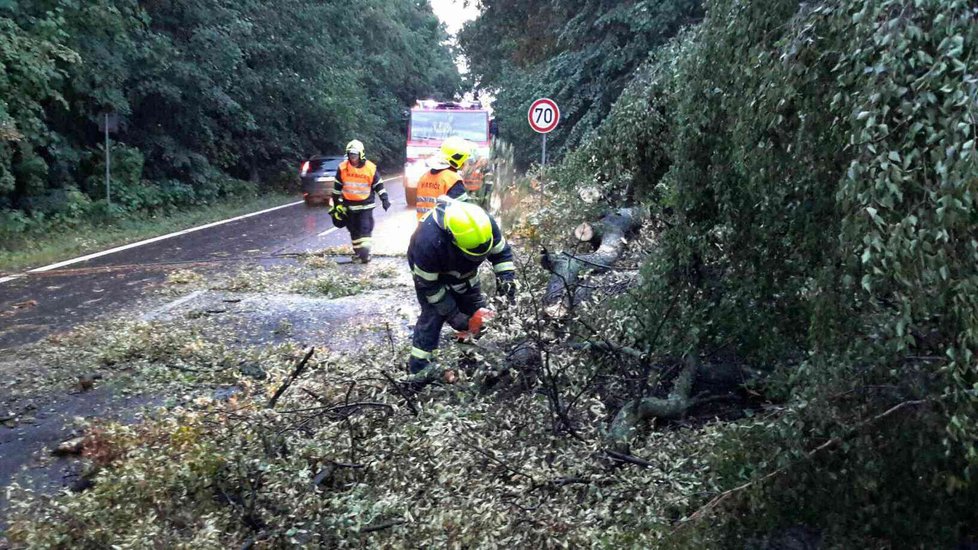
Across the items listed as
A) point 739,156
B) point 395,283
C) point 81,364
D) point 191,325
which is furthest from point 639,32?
point 739,156

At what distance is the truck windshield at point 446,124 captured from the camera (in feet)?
62.4

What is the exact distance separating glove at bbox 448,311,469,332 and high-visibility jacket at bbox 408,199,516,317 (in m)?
0.05

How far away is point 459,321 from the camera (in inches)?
217

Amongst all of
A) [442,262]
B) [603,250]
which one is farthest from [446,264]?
[603,250]

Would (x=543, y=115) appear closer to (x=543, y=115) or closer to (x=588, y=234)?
(x=543, y=115)

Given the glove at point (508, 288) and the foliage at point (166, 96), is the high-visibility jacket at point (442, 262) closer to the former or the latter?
the glove at point (508, 288)

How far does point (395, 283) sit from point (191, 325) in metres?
2.47

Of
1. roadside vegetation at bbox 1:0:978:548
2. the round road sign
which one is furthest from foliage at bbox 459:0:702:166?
roadside vegetation at bbox 1:0:978:548

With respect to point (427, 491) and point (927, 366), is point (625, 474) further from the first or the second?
point (927, 366)

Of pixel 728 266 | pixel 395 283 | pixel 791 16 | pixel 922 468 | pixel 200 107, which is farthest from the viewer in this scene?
pixel 200 107

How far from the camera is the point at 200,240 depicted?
14609 millimetres

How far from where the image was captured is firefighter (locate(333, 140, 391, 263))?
10.5 metres

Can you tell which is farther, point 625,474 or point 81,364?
point 81,364

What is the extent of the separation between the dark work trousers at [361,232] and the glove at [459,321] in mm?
5294
